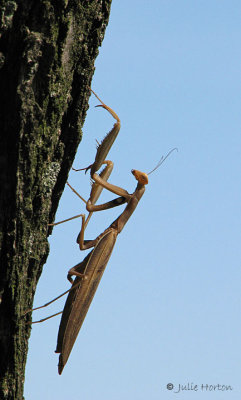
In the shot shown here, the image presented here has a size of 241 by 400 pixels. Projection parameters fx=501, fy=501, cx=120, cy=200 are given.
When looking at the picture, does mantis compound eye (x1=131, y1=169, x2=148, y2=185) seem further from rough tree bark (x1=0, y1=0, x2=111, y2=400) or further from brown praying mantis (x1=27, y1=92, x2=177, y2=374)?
rough tree bark (x1=0, y1=0, x2=111, y2=400)

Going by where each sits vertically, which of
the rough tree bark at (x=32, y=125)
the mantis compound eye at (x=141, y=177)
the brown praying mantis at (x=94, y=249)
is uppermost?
the rough tree bark at (x=32, y=125)

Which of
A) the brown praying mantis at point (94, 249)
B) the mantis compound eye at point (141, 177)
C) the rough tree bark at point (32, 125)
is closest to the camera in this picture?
the rough tree bark at point (32, 125)

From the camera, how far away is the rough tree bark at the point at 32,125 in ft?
11.3

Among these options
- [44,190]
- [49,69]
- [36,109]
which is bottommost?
[44,190]

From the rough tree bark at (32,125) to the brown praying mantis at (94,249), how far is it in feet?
4.00

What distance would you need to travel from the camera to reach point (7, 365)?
12.8ft

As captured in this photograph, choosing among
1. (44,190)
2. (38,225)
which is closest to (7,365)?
(38,225)

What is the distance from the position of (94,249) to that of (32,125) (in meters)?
2.52

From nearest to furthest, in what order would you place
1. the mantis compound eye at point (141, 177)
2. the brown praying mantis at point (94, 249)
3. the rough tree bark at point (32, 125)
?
the rough tree bark at point (32, 125) < the brown praying mantis at point (94, 249) < the mantis compound eye at point (141, 177)

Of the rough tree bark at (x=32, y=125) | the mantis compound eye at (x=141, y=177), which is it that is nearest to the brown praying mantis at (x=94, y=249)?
the mantis compound eye at (x=141, y=177)

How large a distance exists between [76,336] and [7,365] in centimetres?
169

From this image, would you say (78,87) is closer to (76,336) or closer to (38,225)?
(38,225)

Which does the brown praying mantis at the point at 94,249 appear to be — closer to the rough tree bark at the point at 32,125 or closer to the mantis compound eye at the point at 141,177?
the mantis compound eye at the point at 141,177

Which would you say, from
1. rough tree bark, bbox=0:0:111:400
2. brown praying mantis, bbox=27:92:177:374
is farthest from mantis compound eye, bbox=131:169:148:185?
rough tree bark, bbox=0:0:111:400
